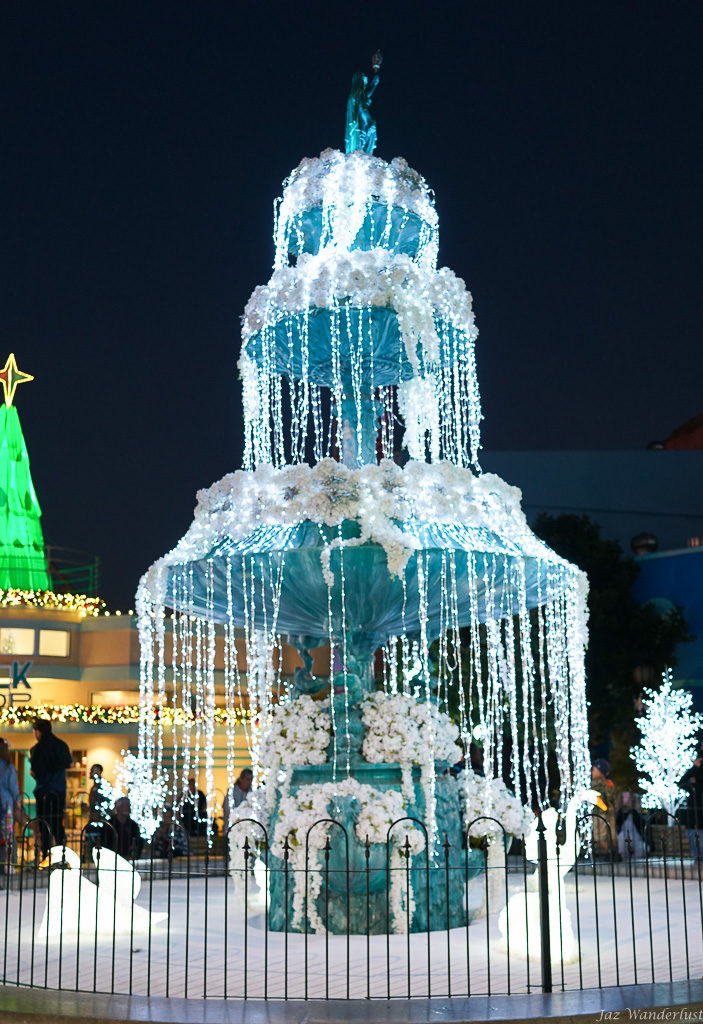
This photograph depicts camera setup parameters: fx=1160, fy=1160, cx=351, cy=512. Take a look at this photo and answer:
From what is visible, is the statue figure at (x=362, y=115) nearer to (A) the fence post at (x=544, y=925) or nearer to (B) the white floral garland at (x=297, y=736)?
(B) the white floral garland at (x=297, y=736)

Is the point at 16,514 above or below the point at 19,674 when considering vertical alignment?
above

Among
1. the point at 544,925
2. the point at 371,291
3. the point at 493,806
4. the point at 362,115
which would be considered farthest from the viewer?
the point at 362,115

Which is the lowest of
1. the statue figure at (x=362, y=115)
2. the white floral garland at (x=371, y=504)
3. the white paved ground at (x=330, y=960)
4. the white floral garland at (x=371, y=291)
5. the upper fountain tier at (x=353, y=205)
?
the white paved ground at (x=330, y=960)

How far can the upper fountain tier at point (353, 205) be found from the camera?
39.4 ft

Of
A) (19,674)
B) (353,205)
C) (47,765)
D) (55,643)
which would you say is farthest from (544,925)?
(55,643)

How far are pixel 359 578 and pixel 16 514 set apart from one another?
2377 cm

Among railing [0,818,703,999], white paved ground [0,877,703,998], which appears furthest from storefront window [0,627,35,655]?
white paved ground [0,877,703,998]

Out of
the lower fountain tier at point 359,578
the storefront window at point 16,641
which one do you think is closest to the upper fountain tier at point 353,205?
the lower fountain tier at point 359,578

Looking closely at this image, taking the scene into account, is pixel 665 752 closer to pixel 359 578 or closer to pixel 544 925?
pixel 359 578

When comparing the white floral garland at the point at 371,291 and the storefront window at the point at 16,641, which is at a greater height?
→ the white floral garland at the point at 371,291

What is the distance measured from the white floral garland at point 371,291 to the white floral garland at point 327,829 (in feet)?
13.8

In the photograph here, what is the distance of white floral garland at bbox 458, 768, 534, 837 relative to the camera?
11375 mm

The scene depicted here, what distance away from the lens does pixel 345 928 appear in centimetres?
1046

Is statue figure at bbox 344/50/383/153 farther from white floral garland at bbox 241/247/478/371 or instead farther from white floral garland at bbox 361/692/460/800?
white floral garland at bbox 361/692/460/800
